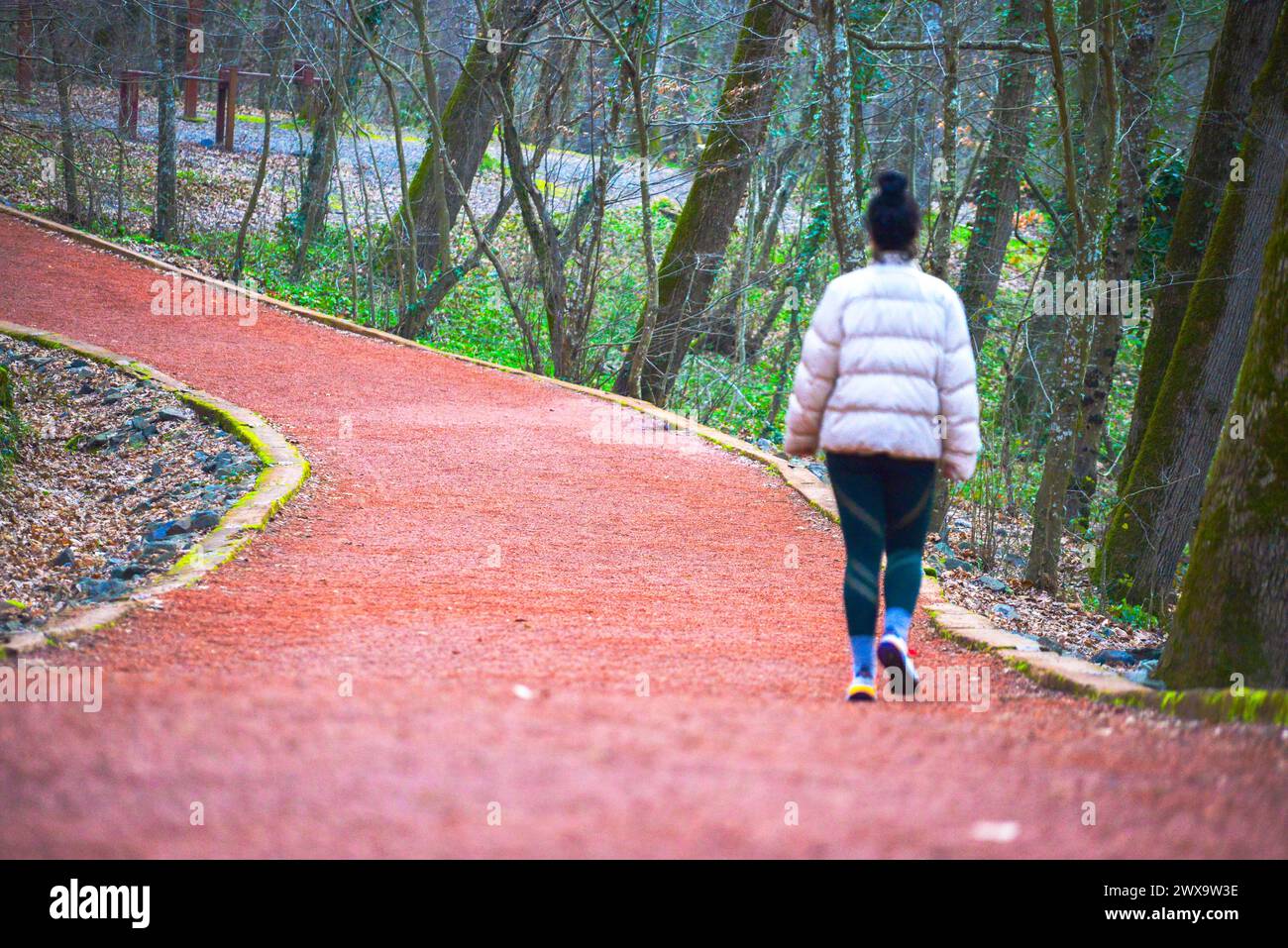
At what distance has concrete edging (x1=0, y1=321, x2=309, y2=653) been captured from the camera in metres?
5.25

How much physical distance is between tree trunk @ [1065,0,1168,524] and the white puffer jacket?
693cm

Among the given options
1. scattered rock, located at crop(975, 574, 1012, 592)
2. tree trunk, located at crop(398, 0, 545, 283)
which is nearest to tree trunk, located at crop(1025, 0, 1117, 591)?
scattered rock, located at crop(975, 574, 1012, 592)

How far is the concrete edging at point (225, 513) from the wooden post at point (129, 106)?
13.9 m

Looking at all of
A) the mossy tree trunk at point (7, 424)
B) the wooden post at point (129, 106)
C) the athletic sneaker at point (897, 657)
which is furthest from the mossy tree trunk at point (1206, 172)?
the wooden post at point (129, 106)

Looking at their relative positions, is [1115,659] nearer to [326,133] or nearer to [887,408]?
[887,408]

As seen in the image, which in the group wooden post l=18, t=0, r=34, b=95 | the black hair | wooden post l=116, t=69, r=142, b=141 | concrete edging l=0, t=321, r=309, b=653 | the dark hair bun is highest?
wooden post l=18, t=0, r=34, b=95

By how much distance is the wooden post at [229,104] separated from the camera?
2748 cm

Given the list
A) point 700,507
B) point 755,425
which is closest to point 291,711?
point 700,507

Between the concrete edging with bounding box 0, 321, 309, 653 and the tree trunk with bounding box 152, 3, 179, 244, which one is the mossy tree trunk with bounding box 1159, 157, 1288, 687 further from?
the tree trunk with bounding box 152, 3, 179, 244

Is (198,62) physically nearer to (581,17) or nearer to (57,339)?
(581,17)

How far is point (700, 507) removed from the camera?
9.42m

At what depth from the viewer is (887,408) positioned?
4449 millimetres

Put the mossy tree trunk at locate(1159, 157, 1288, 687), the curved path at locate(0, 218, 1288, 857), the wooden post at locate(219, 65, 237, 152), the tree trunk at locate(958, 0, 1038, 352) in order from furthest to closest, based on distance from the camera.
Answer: the wooden post at locate(219, 65, 237, 152) → the tree trunk at locate(958, 0, 1038, 352) → the mossy tree trunk at locate(1159, 157, 1288, 687) → the curved path at locate(0, 218, 1288, 857)

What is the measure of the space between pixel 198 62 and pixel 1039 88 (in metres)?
24.1
